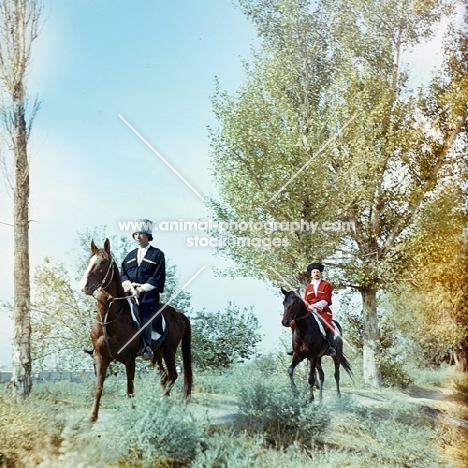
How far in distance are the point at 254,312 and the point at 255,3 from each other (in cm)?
264

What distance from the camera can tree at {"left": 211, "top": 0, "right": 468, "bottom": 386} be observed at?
5699 mm

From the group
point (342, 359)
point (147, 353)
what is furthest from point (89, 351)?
point (342, 359)

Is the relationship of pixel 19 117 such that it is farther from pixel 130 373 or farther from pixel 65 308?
pixel 130 373

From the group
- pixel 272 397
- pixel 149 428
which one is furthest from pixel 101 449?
pixel 272 397

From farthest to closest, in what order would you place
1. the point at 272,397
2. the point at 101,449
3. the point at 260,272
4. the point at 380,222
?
the point at 380,222 < the point at 260,272 < the point at 272,397 < the point at 101,449

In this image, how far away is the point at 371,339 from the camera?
605cm

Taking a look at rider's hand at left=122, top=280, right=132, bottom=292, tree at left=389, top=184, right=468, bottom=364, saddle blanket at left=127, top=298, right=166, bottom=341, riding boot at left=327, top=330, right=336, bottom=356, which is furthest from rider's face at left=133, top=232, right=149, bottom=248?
tree at left=389, top=184, right=468, bottom=364

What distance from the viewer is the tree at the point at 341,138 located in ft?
18.7

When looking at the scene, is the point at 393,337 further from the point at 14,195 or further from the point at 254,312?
the point at 14,195

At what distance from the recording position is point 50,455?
4.51 meters

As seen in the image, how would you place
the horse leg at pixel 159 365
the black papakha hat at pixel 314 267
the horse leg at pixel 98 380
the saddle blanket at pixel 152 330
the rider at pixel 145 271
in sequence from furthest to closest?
the black papakha hat at pixel 314 267 < the horse leg at pixel 159 365 < the rider at pixel 145 271 < the saddle blanket at pixel 152 330 < the horse leg at pixel 98 380

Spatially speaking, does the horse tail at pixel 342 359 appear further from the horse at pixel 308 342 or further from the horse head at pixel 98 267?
the horse head at pixel 98 267

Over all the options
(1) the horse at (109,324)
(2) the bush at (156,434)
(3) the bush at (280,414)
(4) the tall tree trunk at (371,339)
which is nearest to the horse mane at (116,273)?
(1) the horse at (109,324)

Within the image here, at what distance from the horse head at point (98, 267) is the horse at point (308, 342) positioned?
150cm
